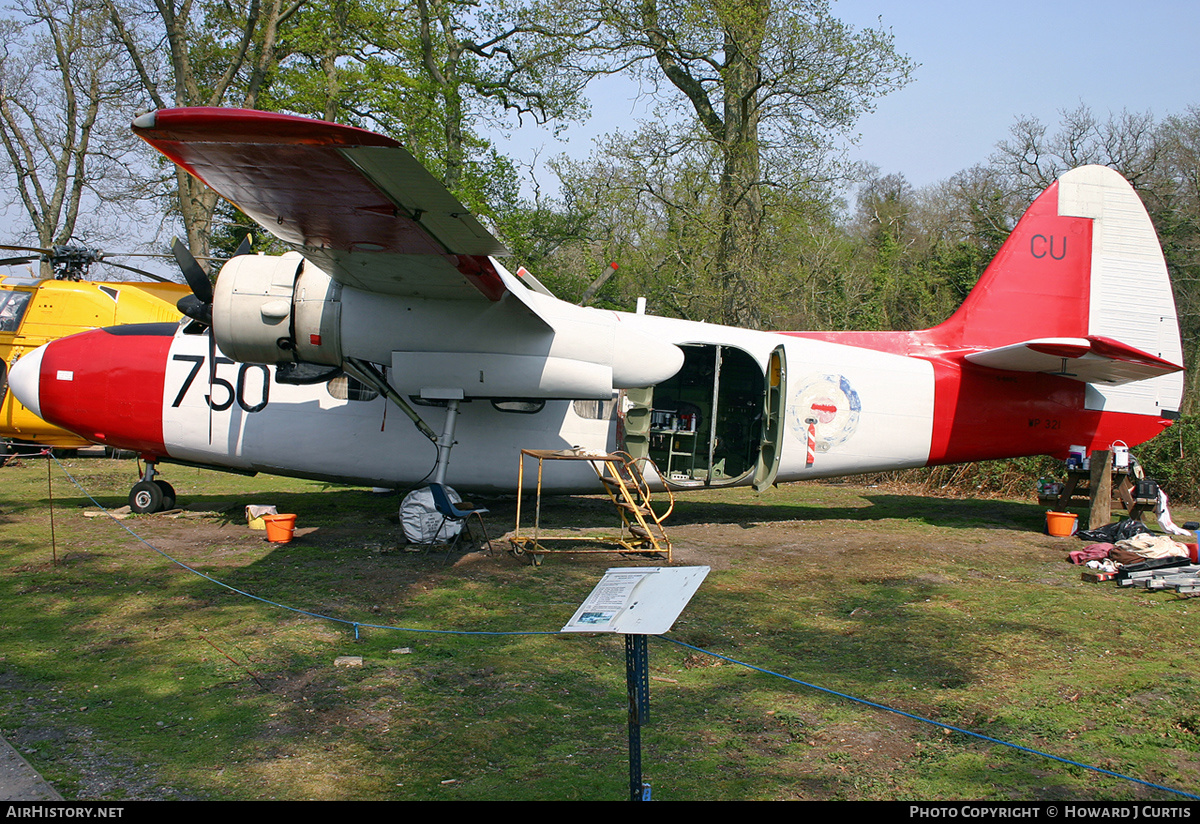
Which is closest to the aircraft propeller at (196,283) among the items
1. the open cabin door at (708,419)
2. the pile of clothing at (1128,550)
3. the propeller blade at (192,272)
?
the propeller blade at (192,272)

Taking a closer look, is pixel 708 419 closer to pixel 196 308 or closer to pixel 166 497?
pixel 196 308

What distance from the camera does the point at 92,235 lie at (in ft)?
95.2

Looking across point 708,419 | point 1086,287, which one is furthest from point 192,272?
point 1086,287

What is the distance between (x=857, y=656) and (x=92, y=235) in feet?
107

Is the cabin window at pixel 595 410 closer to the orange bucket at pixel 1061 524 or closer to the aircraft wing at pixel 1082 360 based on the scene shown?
the aircraft wing at pixel 1082 360

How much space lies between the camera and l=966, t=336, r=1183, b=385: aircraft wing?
337 inches

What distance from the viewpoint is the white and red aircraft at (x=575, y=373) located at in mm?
8031

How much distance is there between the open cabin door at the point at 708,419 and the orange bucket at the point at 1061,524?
3726mm

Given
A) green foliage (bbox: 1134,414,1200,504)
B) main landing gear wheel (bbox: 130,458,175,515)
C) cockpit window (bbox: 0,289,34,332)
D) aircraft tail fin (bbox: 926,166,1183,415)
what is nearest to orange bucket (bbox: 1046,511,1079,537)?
aircraft tail fin (bbox: 926,166,1183,415)

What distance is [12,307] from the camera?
1362 centimetres

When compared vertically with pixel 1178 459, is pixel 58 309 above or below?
above

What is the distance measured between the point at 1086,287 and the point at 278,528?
10.5 meters
